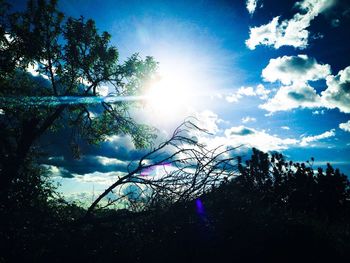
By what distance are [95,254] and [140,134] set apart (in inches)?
470

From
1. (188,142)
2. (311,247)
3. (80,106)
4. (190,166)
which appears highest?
(80,106)

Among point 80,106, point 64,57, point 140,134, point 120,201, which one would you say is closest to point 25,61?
point 64,57

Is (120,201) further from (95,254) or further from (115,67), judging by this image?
(115,67)

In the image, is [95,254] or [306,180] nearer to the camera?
[95,254]

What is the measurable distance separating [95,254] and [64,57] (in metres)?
13.3

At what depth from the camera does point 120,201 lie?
159 inches

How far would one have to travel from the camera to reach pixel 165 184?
3.83 m

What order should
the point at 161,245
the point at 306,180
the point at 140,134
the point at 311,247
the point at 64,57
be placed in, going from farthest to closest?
the point at 306,180, the point at 140,134, the point at 64,57, the point at 311,247, the point at 161,245

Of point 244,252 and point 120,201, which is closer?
point 244,252

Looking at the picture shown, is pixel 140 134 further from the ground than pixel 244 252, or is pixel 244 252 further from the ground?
pixel 140 134

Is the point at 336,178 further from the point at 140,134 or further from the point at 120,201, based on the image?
the point at 120,201

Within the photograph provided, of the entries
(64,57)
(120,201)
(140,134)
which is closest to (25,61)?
(64,57)

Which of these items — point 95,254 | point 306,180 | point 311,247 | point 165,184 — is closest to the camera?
point 95,254

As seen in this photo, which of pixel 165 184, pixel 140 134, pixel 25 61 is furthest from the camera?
pixel 140 134
